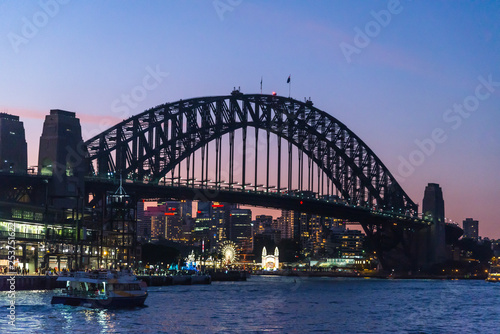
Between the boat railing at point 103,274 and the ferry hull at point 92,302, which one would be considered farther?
the boat railing at point 103,274

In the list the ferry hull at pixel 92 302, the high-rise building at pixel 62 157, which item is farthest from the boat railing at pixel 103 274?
the high-rise building at pixel 62 157

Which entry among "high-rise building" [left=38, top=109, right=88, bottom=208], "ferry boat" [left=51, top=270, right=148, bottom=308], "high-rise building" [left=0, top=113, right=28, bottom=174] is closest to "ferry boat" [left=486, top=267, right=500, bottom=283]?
"high-rise building" [left=38, top=109, right=88, bottom=208]

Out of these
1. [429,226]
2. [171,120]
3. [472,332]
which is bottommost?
[472,332]

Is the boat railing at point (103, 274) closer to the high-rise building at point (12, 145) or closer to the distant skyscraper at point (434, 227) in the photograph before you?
the high-rise building at point (12, 145)

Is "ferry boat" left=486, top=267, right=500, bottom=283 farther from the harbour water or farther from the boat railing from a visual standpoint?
the boat railing

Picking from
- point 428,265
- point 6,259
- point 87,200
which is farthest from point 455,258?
point 6,259

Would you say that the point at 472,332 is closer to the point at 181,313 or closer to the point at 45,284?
the point at 181,313

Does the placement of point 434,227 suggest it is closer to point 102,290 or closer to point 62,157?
point 62,157
